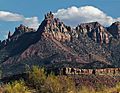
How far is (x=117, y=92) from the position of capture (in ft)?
116

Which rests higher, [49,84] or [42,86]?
[49,84]

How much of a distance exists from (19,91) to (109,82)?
358ft

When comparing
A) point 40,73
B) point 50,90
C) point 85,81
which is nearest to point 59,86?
point 50,90

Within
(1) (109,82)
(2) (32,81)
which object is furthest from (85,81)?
(2) (32,81)

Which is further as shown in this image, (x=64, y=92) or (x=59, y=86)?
(x=59, y=86)

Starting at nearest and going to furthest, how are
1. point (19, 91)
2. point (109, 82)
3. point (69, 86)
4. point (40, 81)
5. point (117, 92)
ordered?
point (117, 92) → point (19, 91) → point (69, 86) → point (40, 81) → point (109, 82)

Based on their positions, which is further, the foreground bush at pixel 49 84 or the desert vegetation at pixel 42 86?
the foreground bush at pixel 49 84

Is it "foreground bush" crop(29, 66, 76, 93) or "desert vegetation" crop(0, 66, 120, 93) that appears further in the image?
"foreground bush" crop(29, 66, 76, 93)

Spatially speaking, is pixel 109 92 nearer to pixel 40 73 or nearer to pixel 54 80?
pixel 54 80

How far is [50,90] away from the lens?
101750 millimetres

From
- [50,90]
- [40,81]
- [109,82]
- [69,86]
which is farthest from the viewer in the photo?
[109,82]

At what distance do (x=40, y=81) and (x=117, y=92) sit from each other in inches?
3439

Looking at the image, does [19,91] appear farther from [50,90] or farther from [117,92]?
[117,92]

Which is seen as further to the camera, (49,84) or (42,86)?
(42,86)
